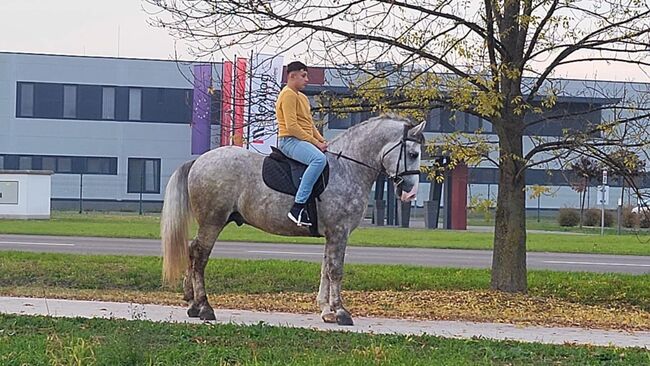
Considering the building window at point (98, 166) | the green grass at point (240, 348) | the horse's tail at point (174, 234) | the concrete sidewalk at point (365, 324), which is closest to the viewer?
the green grass at point (240, 348)

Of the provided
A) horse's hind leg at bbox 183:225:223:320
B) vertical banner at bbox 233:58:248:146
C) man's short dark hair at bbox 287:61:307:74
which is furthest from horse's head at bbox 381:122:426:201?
vertical banner at bbox 233:58:248:146

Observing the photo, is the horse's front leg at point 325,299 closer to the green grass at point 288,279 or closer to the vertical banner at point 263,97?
the vertical banner at point 263,97

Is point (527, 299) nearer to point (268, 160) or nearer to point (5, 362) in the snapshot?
point (268, 160)

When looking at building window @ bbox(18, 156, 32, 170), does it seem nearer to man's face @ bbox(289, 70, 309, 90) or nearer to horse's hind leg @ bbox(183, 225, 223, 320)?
horse's hind leg @ bbox(183, 225, 223, 320)

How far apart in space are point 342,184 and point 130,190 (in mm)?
50390

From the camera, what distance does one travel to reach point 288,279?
688 inches

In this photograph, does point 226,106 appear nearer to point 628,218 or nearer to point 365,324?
point 365,324

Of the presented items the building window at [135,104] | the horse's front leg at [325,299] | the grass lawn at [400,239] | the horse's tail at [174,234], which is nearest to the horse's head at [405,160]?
the horse's front leg at [325,299]

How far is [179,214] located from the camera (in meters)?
12.3

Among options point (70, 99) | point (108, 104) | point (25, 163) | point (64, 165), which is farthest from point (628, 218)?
point (25, 163)

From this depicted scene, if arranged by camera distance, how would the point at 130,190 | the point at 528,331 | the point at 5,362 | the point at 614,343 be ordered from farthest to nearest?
the point at 130,190 → the point at 528,331 → the point at 614,343 → the point at 5,362

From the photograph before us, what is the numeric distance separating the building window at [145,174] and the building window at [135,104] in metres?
2.45

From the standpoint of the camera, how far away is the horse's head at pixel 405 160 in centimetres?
1199

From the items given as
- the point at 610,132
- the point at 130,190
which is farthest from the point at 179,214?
the point at 130,190
